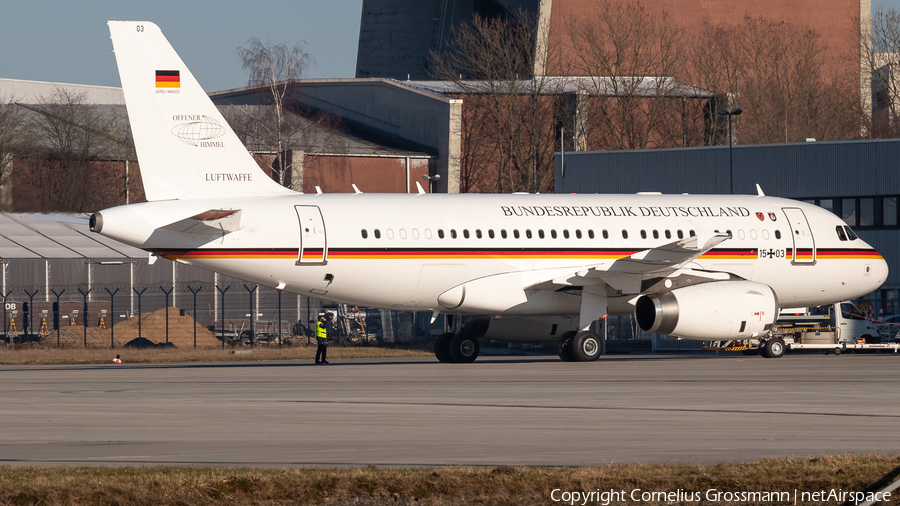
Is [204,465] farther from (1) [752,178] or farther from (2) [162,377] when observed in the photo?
(1) [752,178]

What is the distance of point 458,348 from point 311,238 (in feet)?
18.4

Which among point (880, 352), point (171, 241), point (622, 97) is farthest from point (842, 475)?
point (622, 97)

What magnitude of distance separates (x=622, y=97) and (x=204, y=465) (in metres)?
60.4

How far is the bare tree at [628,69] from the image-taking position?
69125mm

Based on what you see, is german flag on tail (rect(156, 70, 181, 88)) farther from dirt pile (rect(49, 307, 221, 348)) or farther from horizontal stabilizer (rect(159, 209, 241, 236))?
dirt pile (rect(49, 307, 221, 348))

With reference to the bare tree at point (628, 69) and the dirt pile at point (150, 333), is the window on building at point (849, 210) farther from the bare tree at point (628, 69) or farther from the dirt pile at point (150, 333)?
the dirt pile at point (150, 333)

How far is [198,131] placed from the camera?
2512 cm

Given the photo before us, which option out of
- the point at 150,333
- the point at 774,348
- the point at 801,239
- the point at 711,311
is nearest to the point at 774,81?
the point at 801,239

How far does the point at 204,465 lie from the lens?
36.0ft

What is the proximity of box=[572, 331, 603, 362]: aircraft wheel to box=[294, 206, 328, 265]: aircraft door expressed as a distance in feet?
21.7

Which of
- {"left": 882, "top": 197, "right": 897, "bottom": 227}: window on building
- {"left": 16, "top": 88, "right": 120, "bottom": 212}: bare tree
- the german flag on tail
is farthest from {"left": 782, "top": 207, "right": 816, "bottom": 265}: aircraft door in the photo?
{"left": 16, "top": 88, "right": 120, "bottom": 212}: bare tree

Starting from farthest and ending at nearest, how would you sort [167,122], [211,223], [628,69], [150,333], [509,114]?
[628,69], [509,114], [150,333], [167,122], [211,223]

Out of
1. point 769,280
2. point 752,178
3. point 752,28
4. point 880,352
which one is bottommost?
point 880,352

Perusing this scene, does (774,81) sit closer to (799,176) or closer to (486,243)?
(799,176)
